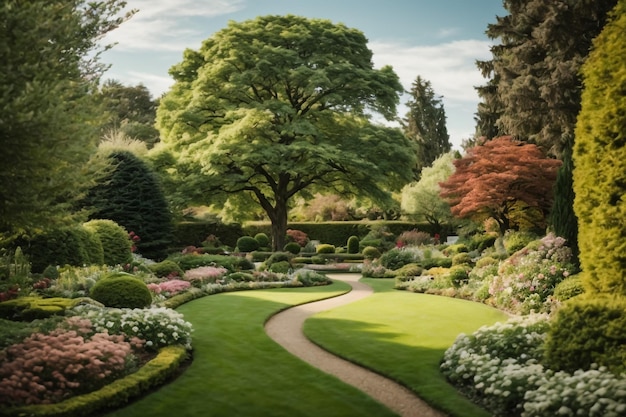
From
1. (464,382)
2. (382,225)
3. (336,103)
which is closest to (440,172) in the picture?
(382,225)

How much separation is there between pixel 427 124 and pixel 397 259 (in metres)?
34.9

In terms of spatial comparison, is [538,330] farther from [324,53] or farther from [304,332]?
[324,53]

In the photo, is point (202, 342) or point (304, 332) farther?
point (304, 332)

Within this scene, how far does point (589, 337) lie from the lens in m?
7.02

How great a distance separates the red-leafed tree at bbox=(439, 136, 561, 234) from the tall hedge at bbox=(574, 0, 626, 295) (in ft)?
42.3


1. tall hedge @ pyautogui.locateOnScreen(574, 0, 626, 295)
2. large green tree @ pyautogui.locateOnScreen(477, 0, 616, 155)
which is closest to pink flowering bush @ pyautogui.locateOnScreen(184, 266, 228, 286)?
tall hedge @ pyautogui.locateOnScreen(574, 0, 626, 295)

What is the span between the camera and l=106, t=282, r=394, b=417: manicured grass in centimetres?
684

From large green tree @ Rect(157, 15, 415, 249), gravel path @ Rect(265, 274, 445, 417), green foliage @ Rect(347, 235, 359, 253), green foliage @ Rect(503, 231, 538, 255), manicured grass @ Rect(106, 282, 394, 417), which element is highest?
large green tree @ Rect(157, 15, 415, 249)

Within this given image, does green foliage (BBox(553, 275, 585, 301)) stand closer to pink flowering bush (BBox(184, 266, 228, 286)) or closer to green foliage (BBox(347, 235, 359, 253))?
pink flowering bush (BBox(184, 266, 228, 286))

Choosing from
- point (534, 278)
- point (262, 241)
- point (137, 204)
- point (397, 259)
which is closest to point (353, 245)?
point (262, 241)

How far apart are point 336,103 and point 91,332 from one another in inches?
823

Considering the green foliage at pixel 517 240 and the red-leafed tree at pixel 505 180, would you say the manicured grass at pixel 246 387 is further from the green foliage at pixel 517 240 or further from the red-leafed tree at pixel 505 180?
the red-leafed tree at pixel 505 180

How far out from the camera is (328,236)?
140 ft

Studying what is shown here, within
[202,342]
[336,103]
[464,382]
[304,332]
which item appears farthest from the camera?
[336,103]
